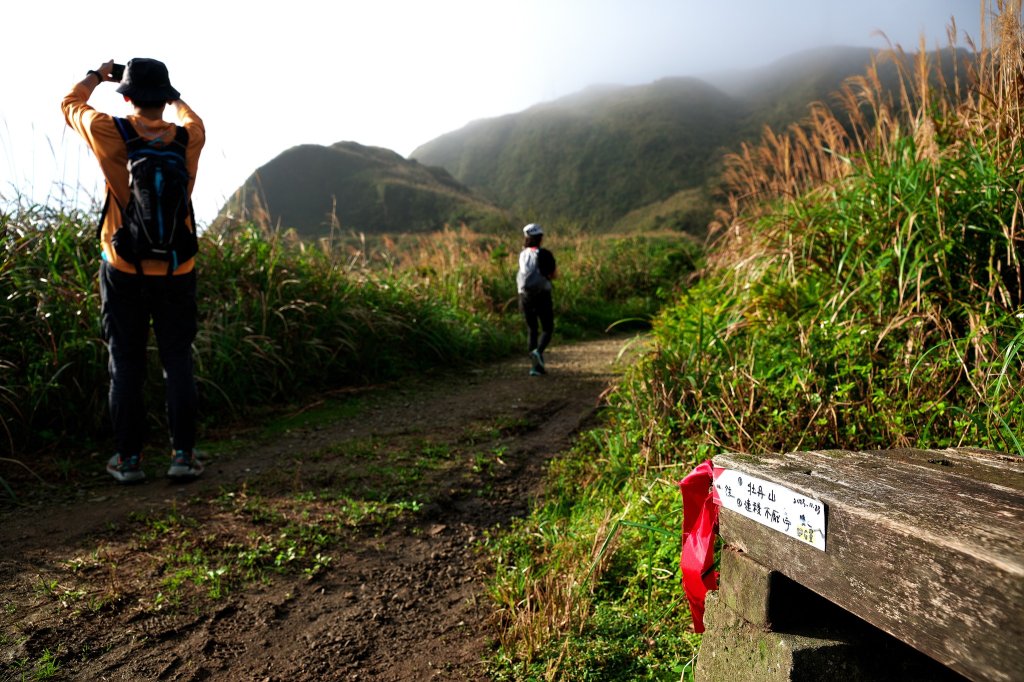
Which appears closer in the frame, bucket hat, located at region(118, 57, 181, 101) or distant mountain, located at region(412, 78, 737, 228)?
bucket hat, located at region(118, 57, 181, 101)

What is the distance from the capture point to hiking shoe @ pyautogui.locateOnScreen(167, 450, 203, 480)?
3.85 metres

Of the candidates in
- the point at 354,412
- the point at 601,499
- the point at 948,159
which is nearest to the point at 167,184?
the point at 354,412

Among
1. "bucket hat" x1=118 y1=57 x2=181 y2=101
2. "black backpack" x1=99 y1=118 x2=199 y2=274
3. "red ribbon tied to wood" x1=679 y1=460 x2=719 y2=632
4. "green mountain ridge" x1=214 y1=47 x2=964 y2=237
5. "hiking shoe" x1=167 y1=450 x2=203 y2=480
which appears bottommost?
"hiking shoe" x1=167 y1=450 x2=203 y2=480

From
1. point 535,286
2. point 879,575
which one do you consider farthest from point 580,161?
point 879,575

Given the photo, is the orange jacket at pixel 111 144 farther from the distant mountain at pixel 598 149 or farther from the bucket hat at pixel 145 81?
the distant mountain at pixel 598 149

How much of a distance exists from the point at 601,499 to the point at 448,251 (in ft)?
26.2

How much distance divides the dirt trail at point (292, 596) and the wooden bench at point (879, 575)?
1.14 metres

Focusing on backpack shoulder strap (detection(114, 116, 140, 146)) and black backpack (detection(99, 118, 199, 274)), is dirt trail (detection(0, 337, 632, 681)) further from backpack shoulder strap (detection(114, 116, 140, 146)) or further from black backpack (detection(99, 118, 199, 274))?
backpack shoulder strap (detection(114, 116, 140, 146))

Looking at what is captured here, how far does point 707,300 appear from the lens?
438cm

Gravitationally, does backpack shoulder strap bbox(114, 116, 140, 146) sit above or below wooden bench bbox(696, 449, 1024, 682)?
above

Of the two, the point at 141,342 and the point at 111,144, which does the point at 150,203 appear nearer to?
the point at 111,144

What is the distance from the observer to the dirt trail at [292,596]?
7.48 ft

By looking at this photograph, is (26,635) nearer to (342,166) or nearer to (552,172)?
(342,166)

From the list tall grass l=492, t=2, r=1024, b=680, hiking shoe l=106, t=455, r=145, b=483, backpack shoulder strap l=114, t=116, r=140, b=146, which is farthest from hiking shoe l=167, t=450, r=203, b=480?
tall grass l=492, t=2, r=1024, b=680
